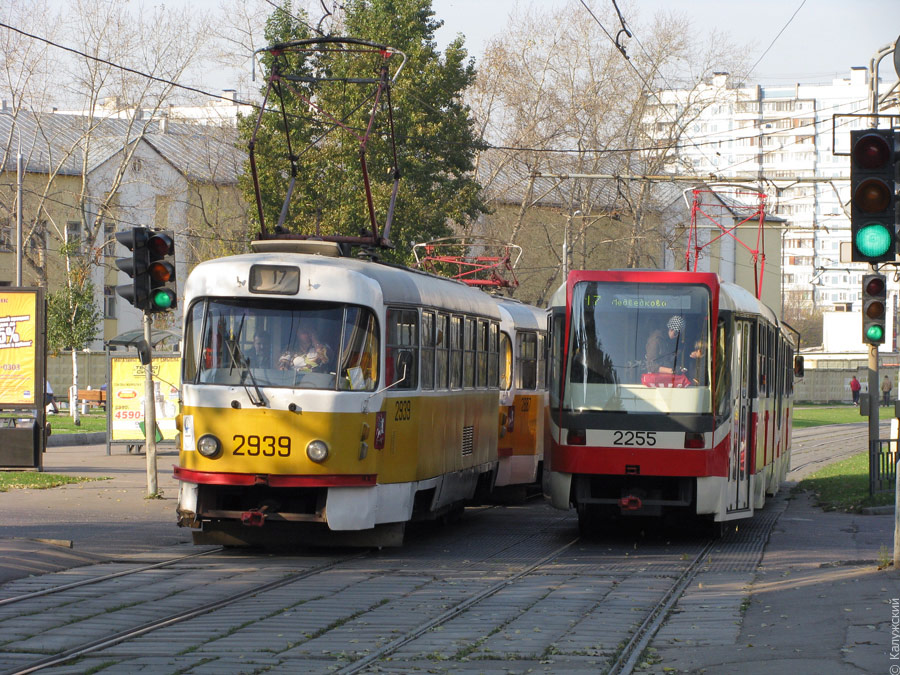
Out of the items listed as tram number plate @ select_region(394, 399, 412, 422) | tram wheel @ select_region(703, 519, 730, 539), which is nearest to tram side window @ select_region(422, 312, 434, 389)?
tram number plate @ select_region(394, 399, 412, 422)

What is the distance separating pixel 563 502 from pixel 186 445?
4.20 m

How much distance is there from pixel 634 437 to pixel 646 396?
464mm

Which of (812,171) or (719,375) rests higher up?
(812,171)

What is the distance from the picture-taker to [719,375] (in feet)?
47.7

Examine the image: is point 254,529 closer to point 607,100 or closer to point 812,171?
point 607,100

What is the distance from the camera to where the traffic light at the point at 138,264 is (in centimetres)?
1512

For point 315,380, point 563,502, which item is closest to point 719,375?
point 563,502

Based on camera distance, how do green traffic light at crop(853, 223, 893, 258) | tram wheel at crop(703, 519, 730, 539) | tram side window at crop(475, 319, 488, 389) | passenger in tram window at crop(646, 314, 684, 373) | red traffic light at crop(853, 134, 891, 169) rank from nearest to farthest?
green traffic light at crop(853, 223, 893, 258), red traffic light at crop(853, 134, 891, 169), passenger in tram window at crop(646, 314, 684, 373), tram wheel at crop(703, 519, 730, 539), tram side window at crop(475, 319, 488, 389)

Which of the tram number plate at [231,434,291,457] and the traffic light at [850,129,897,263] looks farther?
the tram number plate at [231,434,291,457]

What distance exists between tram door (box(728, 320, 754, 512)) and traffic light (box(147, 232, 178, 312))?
6.23 metres

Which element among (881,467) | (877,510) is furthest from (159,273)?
(881,467)

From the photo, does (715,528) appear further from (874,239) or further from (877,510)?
(874,239)

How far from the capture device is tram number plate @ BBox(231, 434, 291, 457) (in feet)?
41.2

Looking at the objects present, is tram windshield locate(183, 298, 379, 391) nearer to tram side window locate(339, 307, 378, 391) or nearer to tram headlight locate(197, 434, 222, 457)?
tram side window locate(339, 307, 378, 391)
